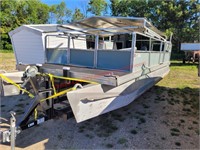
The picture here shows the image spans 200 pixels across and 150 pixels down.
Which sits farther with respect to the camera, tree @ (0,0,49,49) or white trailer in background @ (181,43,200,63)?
tree @ (0,0,49,49)

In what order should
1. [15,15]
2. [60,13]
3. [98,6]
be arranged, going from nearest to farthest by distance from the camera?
1. [15,15]
2. [98,6]
3. [60,13]

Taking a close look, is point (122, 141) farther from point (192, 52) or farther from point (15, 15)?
point (15, 15)

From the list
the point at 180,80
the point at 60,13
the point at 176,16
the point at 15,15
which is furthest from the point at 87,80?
the point at 60,13

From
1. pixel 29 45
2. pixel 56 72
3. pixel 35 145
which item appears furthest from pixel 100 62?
pixel 29 45

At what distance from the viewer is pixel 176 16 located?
2022 centimetres

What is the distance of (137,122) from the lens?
4141 mm

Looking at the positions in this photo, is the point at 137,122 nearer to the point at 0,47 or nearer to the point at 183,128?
the point at 183,128

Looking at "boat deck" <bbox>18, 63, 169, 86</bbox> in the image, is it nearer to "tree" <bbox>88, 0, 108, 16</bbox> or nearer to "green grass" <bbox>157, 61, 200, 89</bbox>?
"green grass" <bbox>157, 61, 200, 89</bbox>

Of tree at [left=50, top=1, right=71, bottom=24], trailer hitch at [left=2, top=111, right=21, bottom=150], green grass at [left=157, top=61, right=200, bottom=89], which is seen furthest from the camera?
tree at [left=50, top=1, right=71, bottom=24]

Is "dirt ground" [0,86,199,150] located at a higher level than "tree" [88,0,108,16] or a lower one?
lower

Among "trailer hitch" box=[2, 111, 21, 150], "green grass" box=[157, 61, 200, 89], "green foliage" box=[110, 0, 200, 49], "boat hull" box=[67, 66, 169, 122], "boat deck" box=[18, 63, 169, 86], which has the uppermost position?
"green foliage" box=[110, 0, 200, 49]

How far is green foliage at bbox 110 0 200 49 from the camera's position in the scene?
66.1 ft

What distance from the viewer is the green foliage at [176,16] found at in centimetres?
2014

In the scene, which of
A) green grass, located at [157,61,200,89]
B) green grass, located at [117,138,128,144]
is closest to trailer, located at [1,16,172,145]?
green grass, located at [117,138,128,144]
